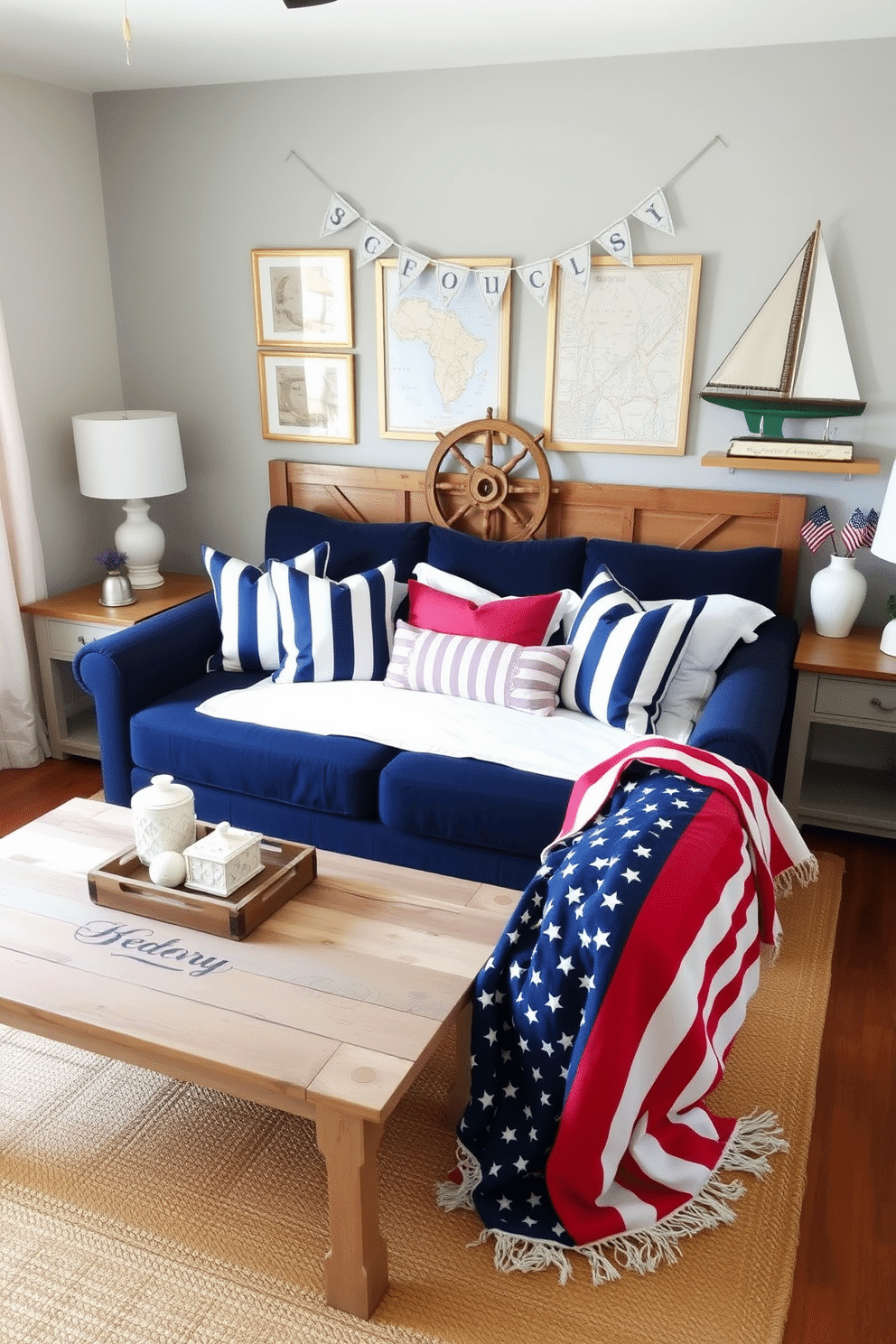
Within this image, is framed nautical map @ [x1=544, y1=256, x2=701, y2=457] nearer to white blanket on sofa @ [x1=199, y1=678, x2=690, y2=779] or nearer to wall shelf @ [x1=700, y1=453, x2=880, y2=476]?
wall shelf @ [x1=700, y1=453, x2=880, y2=476]

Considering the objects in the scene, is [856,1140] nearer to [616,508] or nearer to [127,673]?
[616,508]

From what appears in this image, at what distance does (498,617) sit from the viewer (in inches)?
118

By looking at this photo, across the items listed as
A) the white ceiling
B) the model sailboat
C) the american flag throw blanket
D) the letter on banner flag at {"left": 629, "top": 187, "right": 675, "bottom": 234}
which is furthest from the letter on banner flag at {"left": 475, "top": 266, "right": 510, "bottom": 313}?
the american flag throw blanket

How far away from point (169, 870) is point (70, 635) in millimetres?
1790

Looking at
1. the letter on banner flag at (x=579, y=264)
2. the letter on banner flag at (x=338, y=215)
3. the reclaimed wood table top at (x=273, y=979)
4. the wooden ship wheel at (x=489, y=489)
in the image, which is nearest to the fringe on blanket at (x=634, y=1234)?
the reclaimed wood table top at (x=273, y=979)

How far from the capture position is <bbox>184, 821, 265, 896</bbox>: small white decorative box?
1964 mm

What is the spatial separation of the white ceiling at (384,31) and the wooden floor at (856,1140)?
226 cm

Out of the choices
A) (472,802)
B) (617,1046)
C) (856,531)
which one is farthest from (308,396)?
(617,1046)

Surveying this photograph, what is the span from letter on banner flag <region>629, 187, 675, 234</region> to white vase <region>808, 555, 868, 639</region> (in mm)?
1107

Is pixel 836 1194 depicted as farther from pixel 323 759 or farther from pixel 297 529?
pixel 297 529

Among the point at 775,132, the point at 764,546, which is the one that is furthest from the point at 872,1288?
the point at 775,132

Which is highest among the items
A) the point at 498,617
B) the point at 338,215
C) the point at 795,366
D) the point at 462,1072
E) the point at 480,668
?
the point at 338,215

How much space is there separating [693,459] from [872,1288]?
230cm

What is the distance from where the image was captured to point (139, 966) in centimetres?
184
